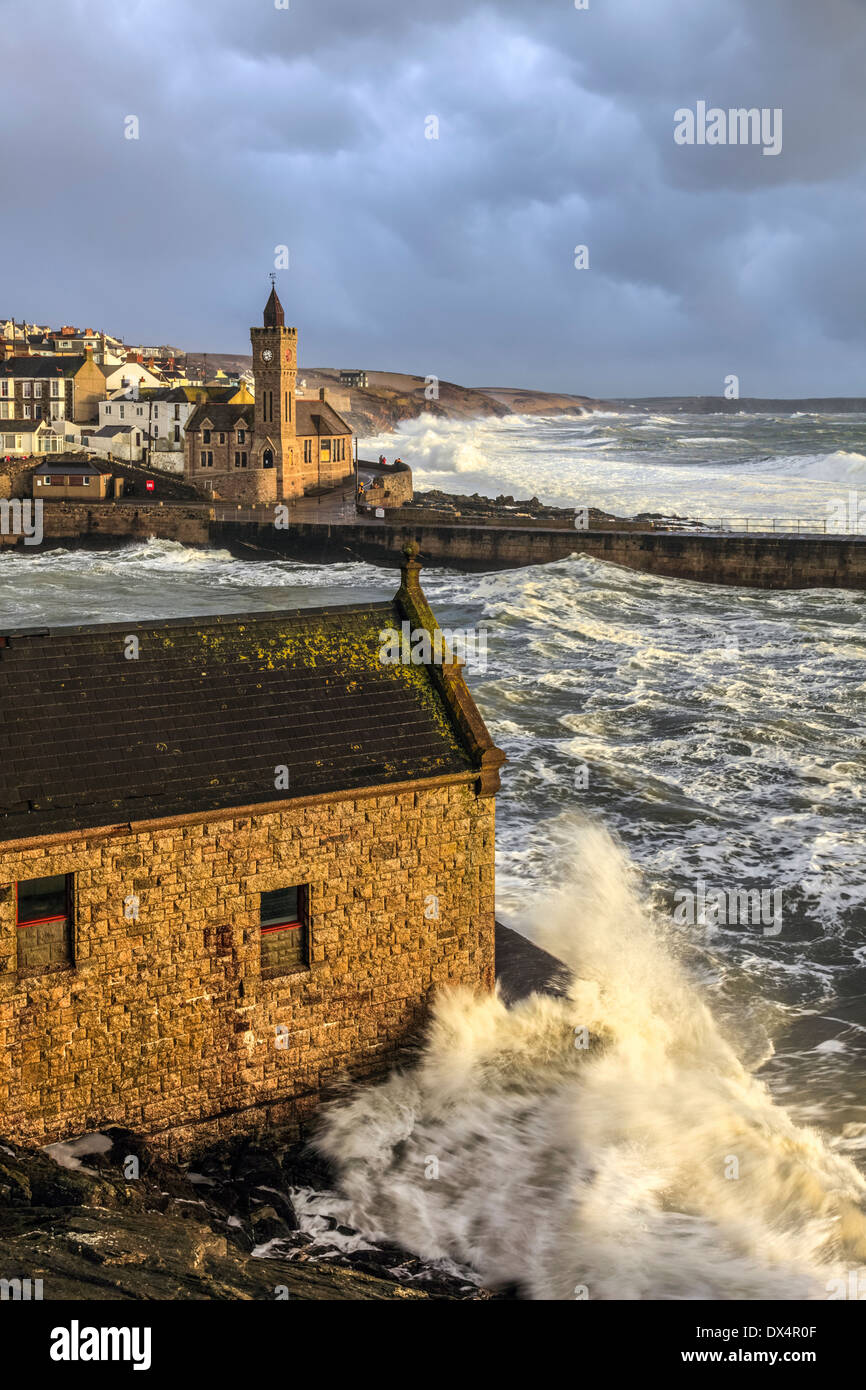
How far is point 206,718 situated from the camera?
12875 millimetres

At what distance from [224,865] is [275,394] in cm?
6806

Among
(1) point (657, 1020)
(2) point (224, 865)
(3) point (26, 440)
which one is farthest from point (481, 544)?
(2) point (224, 865)

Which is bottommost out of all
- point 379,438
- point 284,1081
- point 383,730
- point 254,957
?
point 284,1081

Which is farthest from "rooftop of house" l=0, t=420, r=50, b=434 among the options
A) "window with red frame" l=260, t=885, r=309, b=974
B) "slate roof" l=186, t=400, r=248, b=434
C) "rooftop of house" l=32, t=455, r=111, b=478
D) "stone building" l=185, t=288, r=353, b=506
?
"window with red frame" l=260, t=885, r=309, b=974

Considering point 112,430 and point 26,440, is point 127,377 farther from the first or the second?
point 26,440

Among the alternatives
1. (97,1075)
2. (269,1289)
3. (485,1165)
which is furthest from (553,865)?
(269,1289)

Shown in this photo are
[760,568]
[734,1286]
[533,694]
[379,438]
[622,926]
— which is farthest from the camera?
[379,438]

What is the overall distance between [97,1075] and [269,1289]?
9.46 feet

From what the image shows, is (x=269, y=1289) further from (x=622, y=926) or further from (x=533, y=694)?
(x=533, y=694)

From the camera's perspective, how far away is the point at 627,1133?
41.6 feet

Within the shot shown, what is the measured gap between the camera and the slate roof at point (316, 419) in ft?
271

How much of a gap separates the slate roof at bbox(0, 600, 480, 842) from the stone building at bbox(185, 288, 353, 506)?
6493cm

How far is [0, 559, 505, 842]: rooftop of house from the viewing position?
11.8 metres

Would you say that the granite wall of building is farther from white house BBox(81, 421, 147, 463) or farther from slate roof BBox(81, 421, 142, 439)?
slate roof BBox(81, 421, 142, 439)
